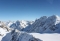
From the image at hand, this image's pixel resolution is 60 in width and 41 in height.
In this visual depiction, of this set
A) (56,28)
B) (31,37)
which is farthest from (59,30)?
(31,37)

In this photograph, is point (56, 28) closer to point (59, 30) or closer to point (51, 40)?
point (59, 30)

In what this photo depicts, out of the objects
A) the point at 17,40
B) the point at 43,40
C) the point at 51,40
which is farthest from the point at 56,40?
the point at 17,40

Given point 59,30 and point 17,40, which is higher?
point 59,30

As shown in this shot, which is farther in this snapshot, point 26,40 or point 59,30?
point 59,30

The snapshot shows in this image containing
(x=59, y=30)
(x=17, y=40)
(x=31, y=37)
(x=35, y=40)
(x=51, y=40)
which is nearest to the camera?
(x=51, y=40)

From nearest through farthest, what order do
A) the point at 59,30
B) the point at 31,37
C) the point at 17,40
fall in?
the point at 31,37
the point at 17,40
the point at 59,30

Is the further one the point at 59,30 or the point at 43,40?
the point at 59,30

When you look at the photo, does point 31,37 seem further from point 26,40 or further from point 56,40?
point 56,40

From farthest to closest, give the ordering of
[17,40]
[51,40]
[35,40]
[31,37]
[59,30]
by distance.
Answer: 1. [59,30]
2. [17,40]
3. [31,37]
4. [35,40]
5. [51,40]

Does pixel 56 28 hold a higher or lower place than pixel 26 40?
higher
